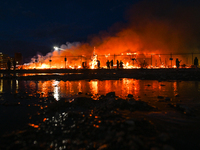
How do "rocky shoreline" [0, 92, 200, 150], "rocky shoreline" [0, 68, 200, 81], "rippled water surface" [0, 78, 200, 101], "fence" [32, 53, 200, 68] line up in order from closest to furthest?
1. "rocky shoreline" [0, 92, 200, 150]
2. "rippled water surface" [0, 78, 200, 101]
3. "rocky shoreline" [0, 68, 200, 81]
4. "fence" [32, 53, 200, 68]

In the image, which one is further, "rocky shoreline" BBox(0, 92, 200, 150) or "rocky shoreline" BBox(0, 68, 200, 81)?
"rocky shoreline" BBox(0, 68, 200, 81)

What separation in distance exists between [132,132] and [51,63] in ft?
231

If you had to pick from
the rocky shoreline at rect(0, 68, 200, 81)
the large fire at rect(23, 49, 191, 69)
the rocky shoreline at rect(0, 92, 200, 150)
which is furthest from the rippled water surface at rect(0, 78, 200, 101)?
the large fire at rect(23, 49, 191, 69)

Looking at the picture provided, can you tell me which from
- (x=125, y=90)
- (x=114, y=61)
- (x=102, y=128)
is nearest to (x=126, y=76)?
(x=125, y=90)

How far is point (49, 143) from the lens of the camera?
13.6 feet

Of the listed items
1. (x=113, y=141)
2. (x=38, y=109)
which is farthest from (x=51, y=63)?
(x=113, y=141)

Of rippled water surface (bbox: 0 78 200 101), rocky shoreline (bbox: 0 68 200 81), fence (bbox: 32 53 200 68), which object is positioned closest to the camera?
rippled water surface (bbox: 0 78 200 101)

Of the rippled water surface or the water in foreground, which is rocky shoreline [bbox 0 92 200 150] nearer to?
the water in foreground

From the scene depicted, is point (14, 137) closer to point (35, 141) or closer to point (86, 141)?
point (35, 141)

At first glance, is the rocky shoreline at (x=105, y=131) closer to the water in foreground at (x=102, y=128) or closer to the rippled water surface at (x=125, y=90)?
the water in foreground at (x=102, y=128)

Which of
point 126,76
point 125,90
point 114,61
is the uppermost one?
point 114,61

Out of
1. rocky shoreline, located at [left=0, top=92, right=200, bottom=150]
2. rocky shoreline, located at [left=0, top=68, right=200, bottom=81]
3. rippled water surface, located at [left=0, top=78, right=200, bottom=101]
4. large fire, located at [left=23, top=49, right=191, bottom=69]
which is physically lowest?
rocky shoreline, located at [left=0, top=92, right=200, bottom=150]

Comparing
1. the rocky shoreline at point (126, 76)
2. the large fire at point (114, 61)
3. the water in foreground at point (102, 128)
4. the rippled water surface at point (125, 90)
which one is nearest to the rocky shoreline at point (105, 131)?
the water in foreground at point (102, 128)

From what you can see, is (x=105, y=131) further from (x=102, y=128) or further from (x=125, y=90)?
(x=125, y=90)
